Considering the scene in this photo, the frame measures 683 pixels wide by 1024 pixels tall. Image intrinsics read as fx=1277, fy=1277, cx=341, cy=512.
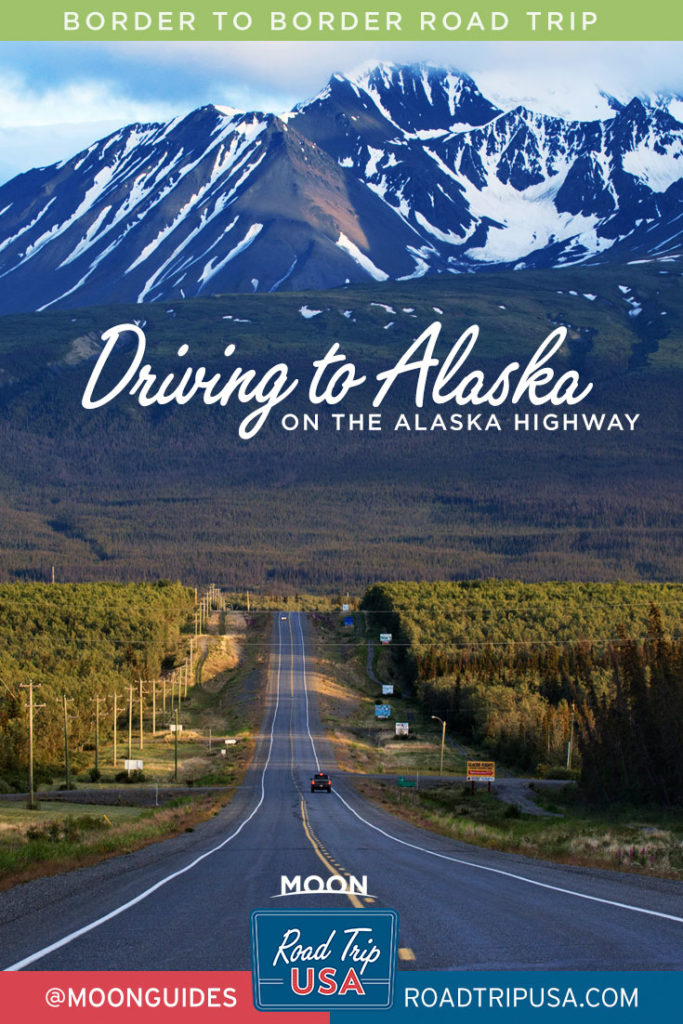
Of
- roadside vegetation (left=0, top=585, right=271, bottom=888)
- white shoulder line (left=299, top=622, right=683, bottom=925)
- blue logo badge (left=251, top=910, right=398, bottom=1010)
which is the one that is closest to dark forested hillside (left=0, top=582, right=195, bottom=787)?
roadside vegetation (left=0, top=585, right=271, bottom=888)

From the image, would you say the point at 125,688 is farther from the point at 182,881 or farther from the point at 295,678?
the point at 182,881

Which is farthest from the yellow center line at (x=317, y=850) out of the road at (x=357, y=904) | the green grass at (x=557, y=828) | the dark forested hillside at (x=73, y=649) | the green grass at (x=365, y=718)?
the green grass at (x=365, y=718)

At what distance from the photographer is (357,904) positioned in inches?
757

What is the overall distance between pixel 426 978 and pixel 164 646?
466 ft

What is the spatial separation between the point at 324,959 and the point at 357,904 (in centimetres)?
672

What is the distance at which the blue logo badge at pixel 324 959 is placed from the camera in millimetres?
12508

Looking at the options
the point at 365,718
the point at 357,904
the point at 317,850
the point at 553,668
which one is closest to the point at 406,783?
the point at 365,718

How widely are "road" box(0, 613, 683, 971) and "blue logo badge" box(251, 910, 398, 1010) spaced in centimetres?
167

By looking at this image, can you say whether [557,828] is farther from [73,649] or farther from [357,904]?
[73,649]

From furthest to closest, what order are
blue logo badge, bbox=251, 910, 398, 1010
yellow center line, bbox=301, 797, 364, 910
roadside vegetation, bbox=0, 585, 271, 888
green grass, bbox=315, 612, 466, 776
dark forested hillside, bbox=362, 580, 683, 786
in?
green grass, bbox=315, 612, 466, 776
dark forested hillside, bbox=362, 580, 683, 786
roadside vegetation, bbox=0, 585, 271, 888
yellow center line, bbox=301, 797, 364, 910
blue logo badge, bbox=251, 910, 398, 1010

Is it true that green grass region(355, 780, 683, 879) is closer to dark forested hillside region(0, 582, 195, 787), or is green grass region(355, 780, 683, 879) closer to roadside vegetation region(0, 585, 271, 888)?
roadside vegetation region(0, 585, 271, 888)

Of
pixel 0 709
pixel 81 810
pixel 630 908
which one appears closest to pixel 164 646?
pixel 0 709

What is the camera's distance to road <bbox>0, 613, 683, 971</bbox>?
15.2 metres

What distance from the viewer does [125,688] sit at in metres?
121
